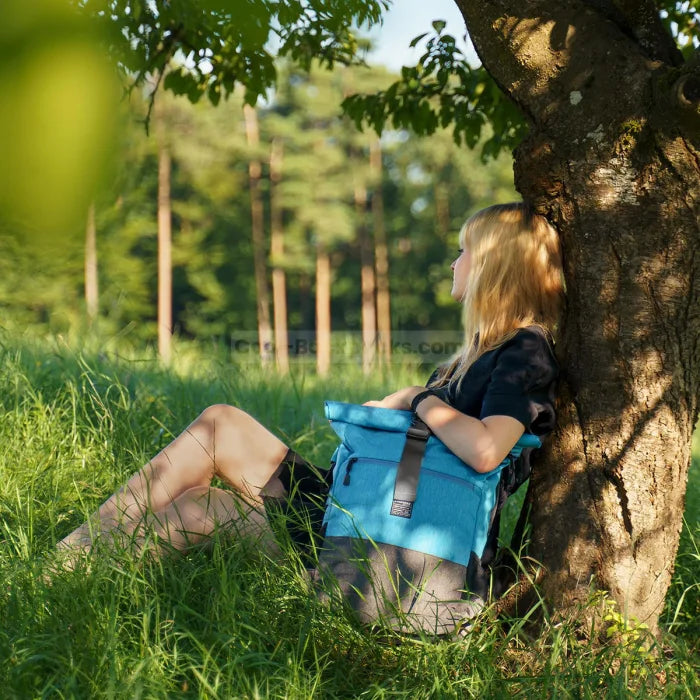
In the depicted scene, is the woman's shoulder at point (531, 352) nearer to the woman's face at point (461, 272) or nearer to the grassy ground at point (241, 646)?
the woman's face at point (461, 272)

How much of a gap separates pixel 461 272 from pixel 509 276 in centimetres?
22

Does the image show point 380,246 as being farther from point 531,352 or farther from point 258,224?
point 531,352

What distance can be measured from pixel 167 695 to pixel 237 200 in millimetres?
28962

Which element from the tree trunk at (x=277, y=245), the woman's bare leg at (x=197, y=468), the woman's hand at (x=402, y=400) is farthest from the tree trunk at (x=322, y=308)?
the woman's hand at (x=402, y=400)

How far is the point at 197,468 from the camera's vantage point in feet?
8.79

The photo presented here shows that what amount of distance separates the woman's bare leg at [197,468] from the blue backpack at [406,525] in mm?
495

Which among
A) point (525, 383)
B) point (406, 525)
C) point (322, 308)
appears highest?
point (525, 383)

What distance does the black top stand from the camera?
7.61ft

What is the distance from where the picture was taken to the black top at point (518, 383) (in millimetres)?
2318

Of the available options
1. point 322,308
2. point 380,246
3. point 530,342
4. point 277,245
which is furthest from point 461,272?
point 380,246

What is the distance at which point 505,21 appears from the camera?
7.88ft

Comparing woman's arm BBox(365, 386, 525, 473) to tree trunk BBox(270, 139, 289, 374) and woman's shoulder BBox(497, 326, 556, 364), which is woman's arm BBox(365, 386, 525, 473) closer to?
woman's shoulder BBox(497, 326, 556, 364)

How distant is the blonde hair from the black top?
0.06 m

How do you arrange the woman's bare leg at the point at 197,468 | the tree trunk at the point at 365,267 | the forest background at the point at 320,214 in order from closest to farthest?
the woman's bare leg at the point at 197,468 → the forest background at the point at 320,214 → the tree trunk at the point at 365,267
